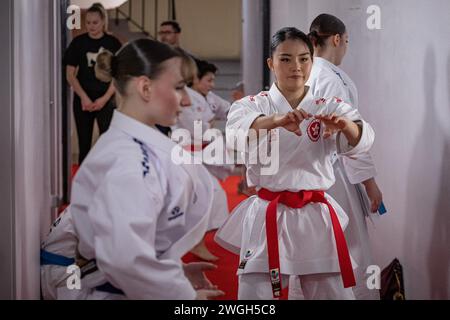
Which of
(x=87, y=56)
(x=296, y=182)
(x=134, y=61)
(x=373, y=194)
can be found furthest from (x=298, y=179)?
(x=87, y=56)

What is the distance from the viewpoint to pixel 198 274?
175cm

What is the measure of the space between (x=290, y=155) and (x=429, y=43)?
0.54 metres

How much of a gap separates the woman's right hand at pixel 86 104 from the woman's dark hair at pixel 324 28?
58cm

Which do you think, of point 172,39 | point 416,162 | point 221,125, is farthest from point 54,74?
point 416,162

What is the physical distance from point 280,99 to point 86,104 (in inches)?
19.0

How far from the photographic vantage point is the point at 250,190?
181 cm

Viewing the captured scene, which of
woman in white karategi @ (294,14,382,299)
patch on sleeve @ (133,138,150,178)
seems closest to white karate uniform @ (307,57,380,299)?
woman in white karategi @ (294,14,382,299)

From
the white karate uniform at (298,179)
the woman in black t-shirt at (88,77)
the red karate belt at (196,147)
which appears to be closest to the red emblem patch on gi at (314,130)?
the white karate uniform at (298,179)

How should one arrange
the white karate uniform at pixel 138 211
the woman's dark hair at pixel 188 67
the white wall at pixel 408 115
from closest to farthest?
the white karate uniform at pixel 138 211
the woman's dark hair at pixel 188 67
the white wall at pixel 408 115

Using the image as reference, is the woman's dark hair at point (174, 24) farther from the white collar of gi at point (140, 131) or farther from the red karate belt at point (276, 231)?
the red karate belt at point (276, 231)

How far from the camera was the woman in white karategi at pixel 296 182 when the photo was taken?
175 cm

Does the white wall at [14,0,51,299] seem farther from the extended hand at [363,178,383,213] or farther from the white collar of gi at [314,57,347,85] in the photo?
the extended hand at [363,178,383,213]

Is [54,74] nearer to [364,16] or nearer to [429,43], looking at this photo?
[364,16]

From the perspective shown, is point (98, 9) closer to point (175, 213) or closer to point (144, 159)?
point (144, 159)
